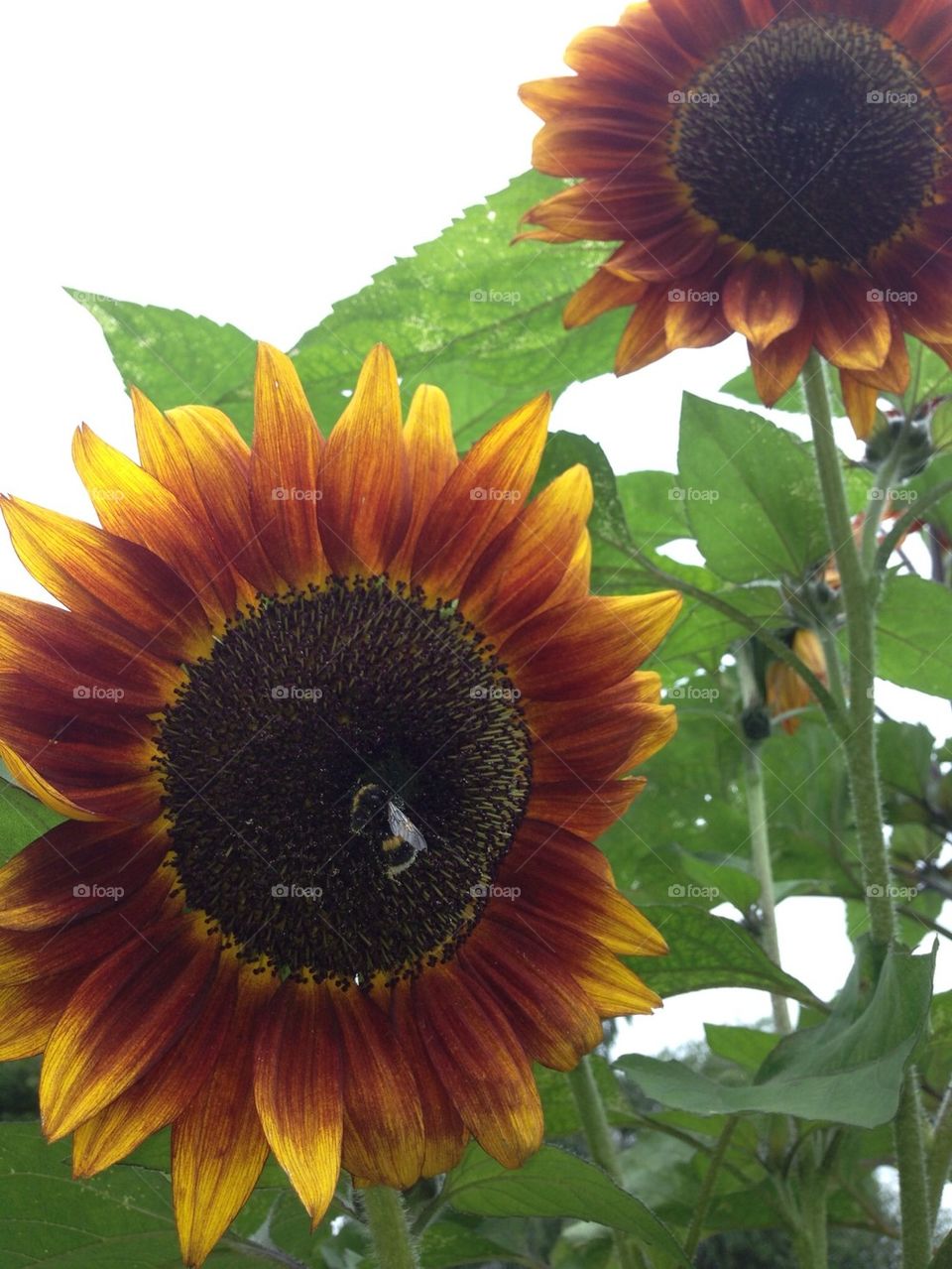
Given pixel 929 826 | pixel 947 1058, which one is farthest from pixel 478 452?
pixel 929 826

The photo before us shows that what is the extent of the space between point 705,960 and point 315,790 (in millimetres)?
288

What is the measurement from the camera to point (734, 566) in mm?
894

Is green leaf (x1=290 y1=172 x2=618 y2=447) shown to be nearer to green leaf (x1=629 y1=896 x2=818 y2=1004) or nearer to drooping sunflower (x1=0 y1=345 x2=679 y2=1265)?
drooping sunflower (x1=0 y1=345 x2=679 y2=1265)

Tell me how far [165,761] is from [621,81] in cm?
47

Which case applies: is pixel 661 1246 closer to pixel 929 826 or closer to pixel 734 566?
pixel 734 566

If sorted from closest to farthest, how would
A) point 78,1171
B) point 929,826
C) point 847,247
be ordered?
point 78,1171, point 847,247, point 929,826

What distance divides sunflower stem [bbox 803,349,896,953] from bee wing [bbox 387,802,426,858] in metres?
0.28

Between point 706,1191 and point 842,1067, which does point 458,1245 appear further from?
point 842,1067

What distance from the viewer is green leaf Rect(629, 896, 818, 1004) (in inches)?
30.8

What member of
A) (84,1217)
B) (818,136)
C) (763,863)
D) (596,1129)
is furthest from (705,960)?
(818,136)

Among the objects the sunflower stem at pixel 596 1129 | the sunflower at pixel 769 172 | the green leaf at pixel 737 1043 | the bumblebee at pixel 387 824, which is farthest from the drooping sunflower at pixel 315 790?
the green leaf at pixel 737 1043

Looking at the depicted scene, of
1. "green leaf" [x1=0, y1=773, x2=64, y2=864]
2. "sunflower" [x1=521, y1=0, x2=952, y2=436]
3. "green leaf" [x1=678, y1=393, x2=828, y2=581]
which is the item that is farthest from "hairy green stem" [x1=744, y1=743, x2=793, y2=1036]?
"green leaf" [x1=0, y1=773, x2=64, y2=864]

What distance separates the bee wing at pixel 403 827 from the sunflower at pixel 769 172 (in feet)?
1.07

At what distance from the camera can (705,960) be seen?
2.64 feet
